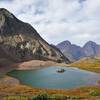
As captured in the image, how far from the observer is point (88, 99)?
181ft

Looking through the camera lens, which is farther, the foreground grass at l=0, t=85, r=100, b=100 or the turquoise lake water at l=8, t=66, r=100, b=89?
the turquoise lake water at l=8, t=66, r=100, b=89

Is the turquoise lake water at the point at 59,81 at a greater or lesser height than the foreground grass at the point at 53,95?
greater

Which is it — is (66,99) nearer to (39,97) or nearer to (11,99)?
(39,97)

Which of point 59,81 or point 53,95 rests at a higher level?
point 59,81

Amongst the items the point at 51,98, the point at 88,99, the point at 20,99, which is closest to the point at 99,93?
the point at 88,99

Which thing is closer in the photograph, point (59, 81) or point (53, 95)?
point (53, 95)

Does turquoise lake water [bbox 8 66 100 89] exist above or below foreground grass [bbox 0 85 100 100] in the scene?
above

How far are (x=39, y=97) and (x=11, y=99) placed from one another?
5.60 metres

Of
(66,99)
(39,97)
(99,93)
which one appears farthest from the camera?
(99,93)

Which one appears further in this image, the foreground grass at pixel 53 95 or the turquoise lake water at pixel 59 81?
the turquoise lake water at pixel 59 81

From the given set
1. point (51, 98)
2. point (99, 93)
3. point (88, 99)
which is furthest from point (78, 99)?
point (99, 93)

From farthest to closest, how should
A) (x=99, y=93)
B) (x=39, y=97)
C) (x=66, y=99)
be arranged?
1. (x=99, y=93)
2. (x=66, y=99)
3. (x=39, y=97)

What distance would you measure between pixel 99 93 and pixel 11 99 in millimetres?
23098

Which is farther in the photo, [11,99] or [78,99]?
[78,99]
